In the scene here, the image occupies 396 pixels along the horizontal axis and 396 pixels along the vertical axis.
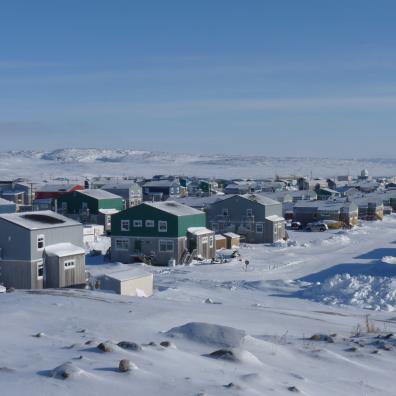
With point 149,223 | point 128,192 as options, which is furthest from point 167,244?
point 128,192

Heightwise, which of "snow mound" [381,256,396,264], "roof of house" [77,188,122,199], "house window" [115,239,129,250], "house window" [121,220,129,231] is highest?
"roof of house" [77,188,122,199]

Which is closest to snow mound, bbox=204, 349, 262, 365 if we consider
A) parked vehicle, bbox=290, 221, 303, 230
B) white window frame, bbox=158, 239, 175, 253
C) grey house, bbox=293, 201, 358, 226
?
white window frame, bbox=158, 239, 175, 253

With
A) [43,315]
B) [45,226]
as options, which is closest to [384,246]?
[45,226]

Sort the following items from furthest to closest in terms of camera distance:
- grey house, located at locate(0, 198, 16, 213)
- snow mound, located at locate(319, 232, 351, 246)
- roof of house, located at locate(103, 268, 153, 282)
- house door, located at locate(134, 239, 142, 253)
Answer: grey house, located at locate(0, 198, 16, 213) < snow mound, located at locate(319, 232, 351, 246) < house door, located at locate(134, 239, 142, 253) < roof of house, located at locate(103, 268, 153, 282)

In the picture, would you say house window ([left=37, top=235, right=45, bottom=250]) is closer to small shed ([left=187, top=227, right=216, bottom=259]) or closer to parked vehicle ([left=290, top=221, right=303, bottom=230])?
small shed ([left=187, top=227, right=216, bottom=259])

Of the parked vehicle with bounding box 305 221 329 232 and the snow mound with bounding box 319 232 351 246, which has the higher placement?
the parked vehicle with bounding box 305 221 329 232

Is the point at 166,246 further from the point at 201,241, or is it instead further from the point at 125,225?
the point at 125,225

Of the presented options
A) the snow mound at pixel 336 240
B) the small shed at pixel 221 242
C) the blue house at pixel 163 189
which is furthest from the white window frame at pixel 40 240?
the blue house at pixel 163 189

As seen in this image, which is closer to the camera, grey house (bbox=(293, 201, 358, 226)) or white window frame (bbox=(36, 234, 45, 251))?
white window frame (bbox=(36, 234, 45, 251))
